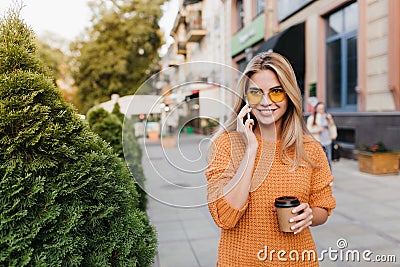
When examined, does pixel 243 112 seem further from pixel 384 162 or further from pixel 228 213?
pixel 384 162

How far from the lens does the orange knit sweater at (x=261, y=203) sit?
1.50m

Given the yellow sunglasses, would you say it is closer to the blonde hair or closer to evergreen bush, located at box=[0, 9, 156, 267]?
the blonde hair

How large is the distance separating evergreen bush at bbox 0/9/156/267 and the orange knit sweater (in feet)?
1.41

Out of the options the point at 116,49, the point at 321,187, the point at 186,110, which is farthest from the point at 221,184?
the point at 116,49

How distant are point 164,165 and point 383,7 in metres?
9.09

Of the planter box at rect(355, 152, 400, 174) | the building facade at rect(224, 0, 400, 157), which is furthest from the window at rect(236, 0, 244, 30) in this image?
the planter box at rect(355, 152, 400, 174)

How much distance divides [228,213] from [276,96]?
0.53 m

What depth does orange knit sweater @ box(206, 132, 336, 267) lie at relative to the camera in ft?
4.93

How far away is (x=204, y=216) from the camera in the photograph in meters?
5.70

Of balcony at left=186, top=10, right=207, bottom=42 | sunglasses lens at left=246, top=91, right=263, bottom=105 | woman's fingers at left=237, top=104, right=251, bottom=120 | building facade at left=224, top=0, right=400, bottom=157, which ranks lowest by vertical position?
woman's fingers at left=237, top=104, right=251, bottom=120

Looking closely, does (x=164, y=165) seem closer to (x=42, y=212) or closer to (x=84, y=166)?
(x=84, y=166)

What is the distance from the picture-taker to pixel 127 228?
1.64 m

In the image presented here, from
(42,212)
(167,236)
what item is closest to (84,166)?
(42,212)

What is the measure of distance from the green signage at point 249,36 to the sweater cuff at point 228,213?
15160 millimetres
